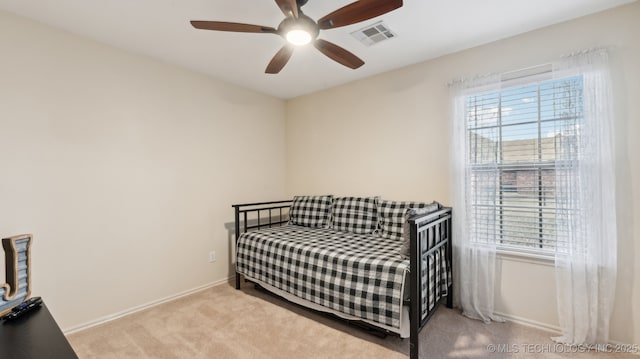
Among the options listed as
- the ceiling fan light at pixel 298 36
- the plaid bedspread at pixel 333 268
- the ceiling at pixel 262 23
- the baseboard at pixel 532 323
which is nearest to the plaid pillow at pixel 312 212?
the plaid bedspread at pixel 333 268

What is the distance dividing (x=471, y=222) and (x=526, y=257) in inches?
18.2

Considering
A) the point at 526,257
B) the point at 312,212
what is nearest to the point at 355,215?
the point at 312,212

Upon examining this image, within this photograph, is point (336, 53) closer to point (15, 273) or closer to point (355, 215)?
point (355, 215)

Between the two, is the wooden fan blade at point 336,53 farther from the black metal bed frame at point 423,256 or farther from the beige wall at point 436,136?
the black metal bed frame at point 423,256

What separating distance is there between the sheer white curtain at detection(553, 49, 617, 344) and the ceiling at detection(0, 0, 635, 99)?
54 centimetres

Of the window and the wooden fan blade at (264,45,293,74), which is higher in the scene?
the wooden fan blade at (264,45,293,74)

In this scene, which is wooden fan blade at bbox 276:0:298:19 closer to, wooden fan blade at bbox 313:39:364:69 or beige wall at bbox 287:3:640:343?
wooden fan blade at bbox 313:39:364:69

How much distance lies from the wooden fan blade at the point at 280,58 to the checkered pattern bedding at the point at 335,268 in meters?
1.48

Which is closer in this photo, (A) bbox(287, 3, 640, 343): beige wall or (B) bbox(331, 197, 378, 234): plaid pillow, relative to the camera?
(A) bbox(287, 3, 640, 343): beige wall

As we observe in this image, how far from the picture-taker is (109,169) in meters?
2.42

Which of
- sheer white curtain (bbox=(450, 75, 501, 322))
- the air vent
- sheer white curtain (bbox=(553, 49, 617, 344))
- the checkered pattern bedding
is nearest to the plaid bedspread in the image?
the checkered pattern bedding

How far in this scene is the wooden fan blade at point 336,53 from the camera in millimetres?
1849

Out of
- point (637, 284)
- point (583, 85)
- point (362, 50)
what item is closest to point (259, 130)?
point (362, 50)

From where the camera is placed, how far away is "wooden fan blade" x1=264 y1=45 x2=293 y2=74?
6.47ft
